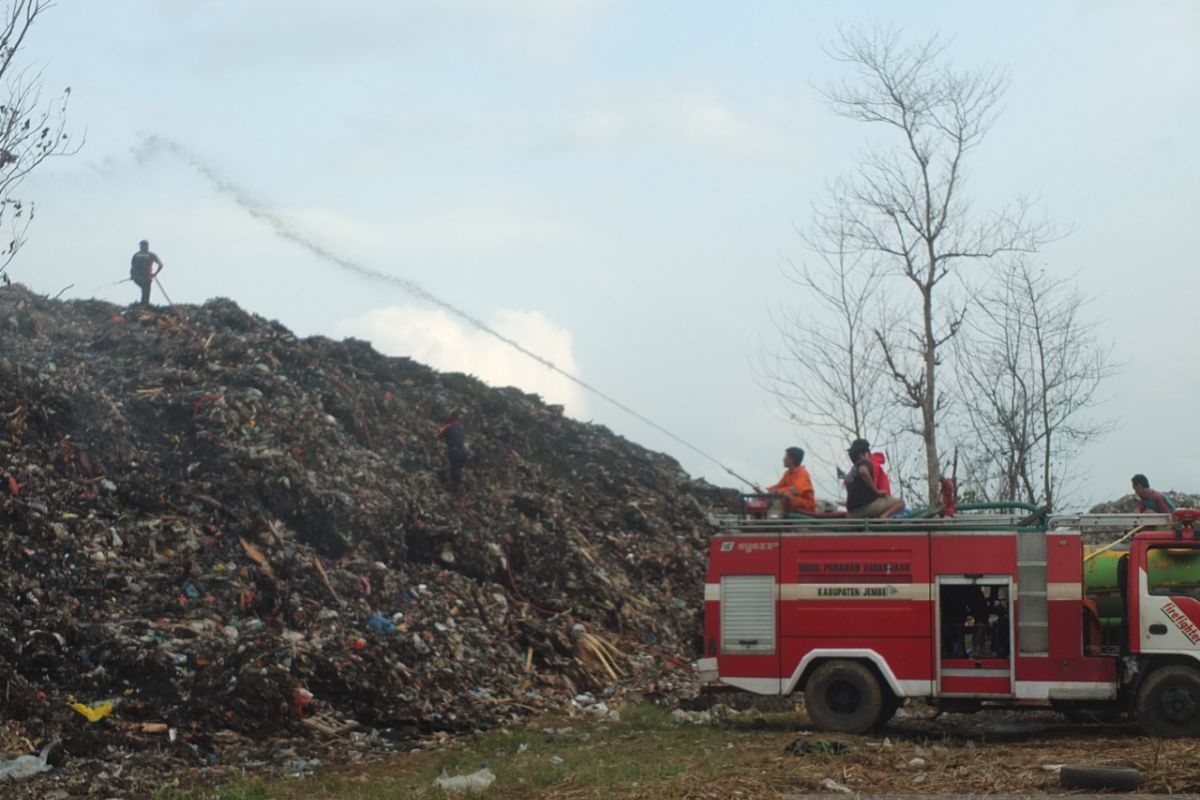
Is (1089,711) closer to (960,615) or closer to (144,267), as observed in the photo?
(960,615)

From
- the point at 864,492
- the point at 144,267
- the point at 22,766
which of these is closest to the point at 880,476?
the point at 864,492

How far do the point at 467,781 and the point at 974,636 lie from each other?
5.85 meters

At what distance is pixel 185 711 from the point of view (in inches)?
487

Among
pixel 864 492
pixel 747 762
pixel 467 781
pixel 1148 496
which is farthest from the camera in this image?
pixel 1148 496

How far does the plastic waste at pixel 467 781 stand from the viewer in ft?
31.9

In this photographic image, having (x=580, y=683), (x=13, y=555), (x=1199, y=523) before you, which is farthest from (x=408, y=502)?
(x=1199, y=523)

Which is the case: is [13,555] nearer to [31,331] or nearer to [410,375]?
[31,331]

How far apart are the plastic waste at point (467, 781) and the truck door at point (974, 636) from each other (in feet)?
16.8

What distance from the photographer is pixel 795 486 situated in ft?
46.8

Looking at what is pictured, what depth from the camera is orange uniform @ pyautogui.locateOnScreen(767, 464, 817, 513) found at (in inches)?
557

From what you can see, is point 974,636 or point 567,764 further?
point 974,636

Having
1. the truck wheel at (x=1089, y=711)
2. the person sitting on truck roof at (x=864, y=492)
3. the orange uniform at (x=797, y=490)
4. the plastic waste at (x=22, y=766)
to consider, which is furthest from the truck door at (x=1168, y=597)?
the plastic waste at (x=22, y=766)

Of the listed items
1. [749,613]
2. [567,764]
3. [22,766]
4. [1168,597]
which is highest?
[1168,597]

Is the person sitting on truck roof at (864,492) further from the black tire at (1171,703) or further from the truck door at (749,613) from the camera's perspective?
the black tire at (1171,703)
